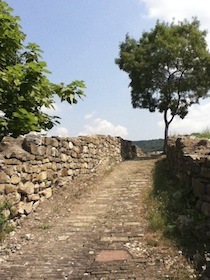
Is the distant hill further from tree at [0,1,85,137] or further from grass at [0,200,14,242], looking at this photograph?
grass at [0,200,14,242]

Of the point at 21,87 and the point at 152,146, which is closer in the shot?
the point at 21,87

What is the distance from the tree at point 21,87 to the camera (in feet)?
23.6

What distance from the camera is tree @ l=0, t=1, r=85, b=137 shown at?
7.19m

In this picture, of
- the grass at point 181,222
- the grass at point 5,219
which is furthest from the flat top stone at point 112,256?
the grass at point 5,219

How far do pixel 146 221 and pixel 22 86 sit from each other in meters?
4.01

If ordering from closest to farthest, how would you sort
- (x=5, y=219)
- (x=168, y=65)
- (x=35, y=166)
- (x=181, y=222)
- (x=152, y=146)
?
(x=181, y=222) → (x=5, y=219) → (x=35, y=166) → (x=168, y=65) → (x=152, y=146)

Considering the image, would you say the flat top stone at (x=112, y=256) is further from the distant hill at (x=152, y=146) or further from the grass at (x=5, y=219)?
the distant hill at (x=152, y=146)

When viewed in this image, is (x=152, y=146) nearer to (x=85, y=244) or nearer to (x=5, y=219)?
(x=5, y=219)

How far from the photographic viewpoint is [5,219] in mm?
5613

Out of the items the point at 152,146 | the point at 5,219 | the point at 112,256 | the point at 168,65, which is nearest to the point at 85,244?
the point at 112,256

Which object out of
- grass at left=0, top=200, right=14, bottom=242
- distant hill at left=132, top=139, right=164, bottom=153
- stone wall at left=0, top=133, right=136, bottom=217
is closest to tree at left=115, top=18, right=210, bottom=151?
distant hill at left=132, top=139, right=164, bottom=153

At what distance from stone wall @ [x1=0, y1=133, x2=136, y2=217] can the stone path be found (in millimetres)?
387

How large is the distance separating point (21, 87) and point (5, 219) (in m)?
3.08

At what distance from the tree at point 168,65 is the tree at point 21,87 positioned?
13664 mm
